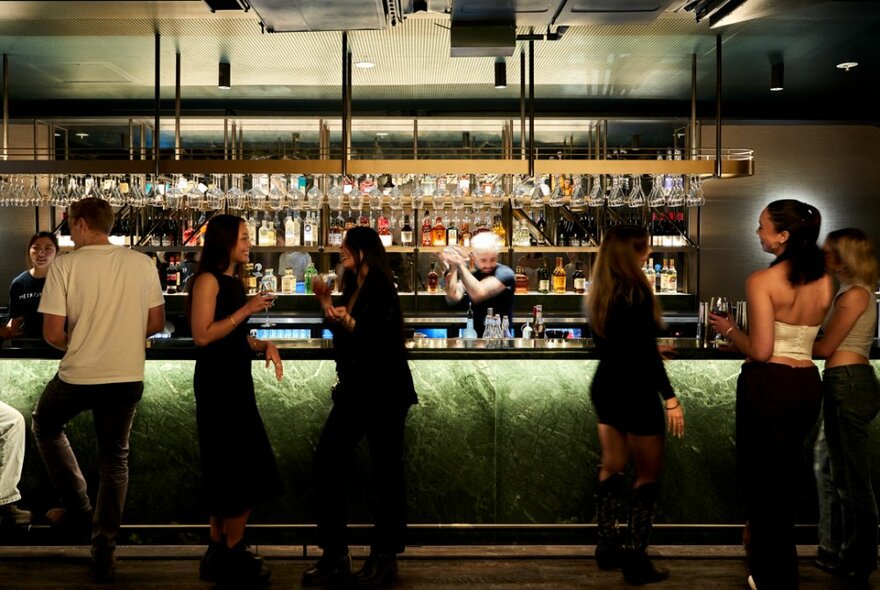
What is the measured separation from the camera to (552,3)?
370 centimetres

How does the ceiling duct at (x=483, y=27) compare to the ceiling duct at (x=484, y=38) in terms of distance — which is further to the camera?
the ceiling duct at (x=484, y=38)

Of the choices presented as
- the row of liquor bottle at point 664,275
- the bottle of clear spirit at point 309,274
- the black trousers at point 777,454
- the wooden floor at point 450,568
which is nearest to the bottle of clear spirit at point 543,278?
the row of liquor bottle at point 664,275

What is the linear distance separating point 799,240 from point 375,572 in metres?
2.16

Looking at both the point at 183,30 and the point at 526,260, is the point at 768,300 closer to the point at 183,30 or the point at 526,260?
the point at 183,30

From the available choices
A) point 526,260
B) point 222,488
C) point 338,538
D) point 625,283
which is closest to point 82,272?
point 222,488

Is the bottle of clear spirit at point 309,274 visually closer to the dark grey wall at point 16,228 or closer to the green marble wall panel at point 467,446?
the dark grey wall at point 16,228

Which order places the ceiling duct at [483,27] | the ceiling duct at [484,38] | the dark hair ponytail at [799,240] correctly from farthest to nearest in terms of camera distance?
the ceiling duct at [484,38]
the ceiling duct at [483,27]
the dark hair ponytail at [799,240]

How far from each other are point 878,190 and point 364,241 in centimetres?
684

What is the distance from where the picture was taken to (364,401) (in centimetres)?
344

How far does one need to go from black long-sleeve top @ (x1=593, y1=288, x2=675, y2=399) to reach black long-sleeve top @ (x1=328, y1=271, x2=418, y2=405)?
0.87m

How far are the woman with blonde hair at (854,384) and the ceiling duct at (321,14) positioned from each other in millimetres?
2178

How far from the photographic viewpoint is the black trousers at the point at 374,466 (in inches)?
135

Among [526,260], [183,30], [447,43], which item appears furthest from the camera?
[526,260]

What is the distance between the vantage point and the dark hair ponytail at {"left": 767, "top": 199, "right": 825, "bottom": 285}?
10.3 feet
